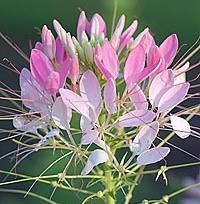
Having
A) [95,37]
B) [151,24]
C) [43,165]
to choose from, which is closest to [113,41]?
[95,37]

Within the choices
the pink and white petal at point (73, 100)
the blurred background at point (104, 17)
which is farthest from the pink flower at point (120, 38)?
the blurred background at point (104, 17)

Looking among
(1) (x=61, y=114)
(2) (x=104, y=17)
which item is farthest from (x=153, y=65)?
(2) (x=104, y=17)

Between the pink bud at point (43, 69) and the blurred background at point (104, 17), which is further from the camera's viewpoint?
the blurred background at point (104, 17)

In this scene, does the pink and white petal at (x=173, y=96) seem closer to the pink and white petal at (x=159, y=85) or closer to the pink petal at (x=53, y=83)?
the pink and white petal at (x=159, y=85)

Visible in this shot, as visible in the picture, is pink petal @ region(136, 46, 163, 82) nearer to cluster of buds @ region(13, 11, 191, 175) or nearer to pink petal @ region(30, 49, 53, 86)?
cluster of buds @ region(13, 11, 191, 175)

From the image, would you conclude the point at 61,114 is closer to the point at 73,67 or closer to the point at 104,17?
the point at 73,67

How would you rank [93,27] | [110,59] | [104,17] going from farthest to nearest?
[104,17] < [93,27] < [110,59]
